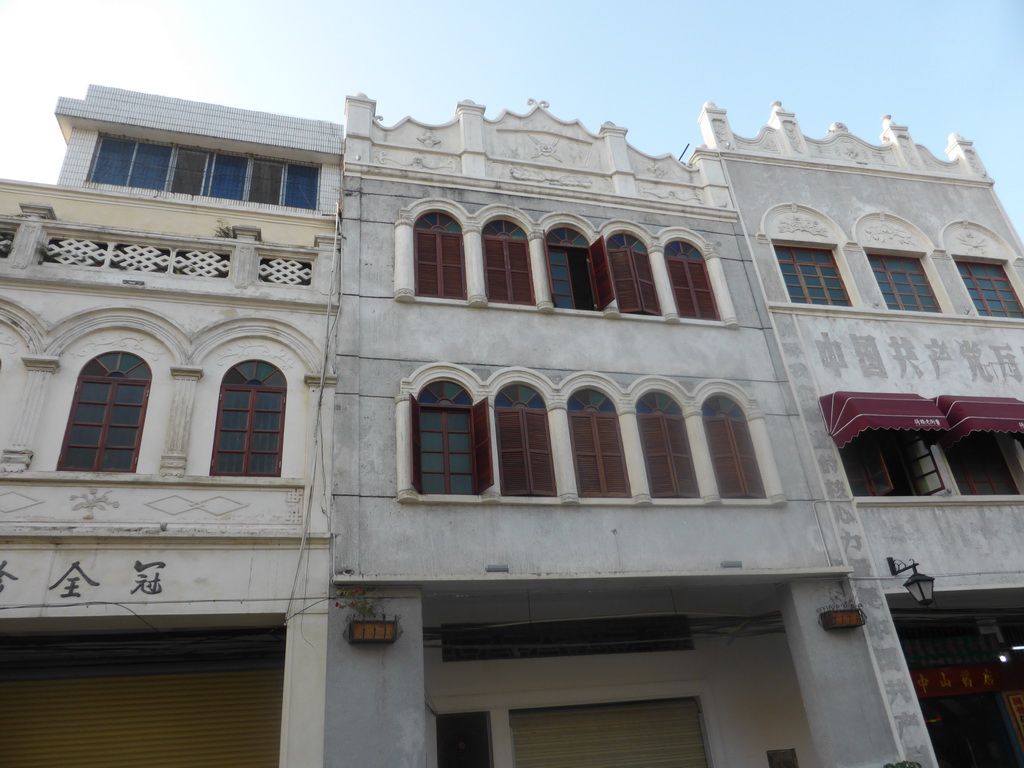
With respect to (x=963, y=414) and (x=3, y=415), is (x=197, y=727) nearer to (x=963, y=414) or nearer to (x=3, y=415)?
(x=3, y=415)

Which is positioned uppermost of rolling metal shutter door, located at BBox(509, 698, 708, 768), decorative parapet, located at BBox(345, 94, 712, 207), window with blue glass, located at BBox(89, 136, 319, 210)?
window with blue glass, located at BBox(89, 136, 319, 210)

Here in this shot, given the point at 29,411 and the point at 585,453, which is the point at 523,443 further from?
the point at 29,411

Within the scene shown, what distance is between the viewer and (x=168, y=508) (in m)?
8.08

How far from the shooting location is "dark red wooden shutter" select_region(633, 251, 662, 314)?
11195 mm

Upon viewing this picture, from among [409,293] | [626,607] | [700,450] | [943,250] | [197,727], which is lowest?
[197,727]

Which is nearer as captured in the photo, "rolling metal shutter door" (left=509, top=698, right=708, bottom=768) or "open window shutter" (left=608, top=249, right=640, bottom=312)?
"rolling metal shutter door" (left=509, top=698, right=708, bottom=768)

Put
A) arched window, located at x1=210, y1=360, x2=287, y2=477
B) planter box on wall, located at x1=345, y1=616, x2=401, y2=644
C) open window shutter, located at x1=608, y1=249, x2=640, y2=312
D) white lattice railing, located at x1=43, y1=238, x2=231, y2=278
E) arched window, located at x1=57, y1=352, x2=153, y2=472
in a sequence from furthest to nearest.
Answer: open window shutter, located at x1=608, y1=249, x2=640, y2=312
white lattice railing, located at x1=43, y1=238, x2=231, y2=278
arched window, located at x1=210, y1=360, x2=287, y2=477
arched window, located at x1=57, y1=352, x2=153, y2=472
planter box on wall, located at x1=345, y1=616, x2=401, y2=644

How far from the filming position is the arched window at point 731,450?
1000cm

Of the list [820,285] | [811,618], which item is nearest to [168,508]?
[811,618]

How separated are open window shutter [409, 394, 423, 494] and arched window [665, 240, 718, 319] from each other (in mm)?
4466

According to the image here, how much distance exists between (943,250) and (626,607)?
343 inches

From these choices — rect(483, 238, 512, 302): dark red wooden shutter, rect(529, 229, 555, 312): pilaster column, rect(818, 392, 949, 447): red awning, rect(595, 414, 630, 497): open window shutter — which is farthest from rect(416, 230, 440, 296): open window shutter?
rect(818, 392, 949, 447): red awning

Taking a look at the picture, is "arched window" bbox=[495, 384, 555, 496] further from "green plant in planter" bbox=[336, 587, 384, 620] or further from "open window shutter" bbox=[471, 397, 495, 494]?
"green plant in planter" bbox=[336, 587, 384, 620]

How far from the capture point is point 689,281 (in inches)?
466
